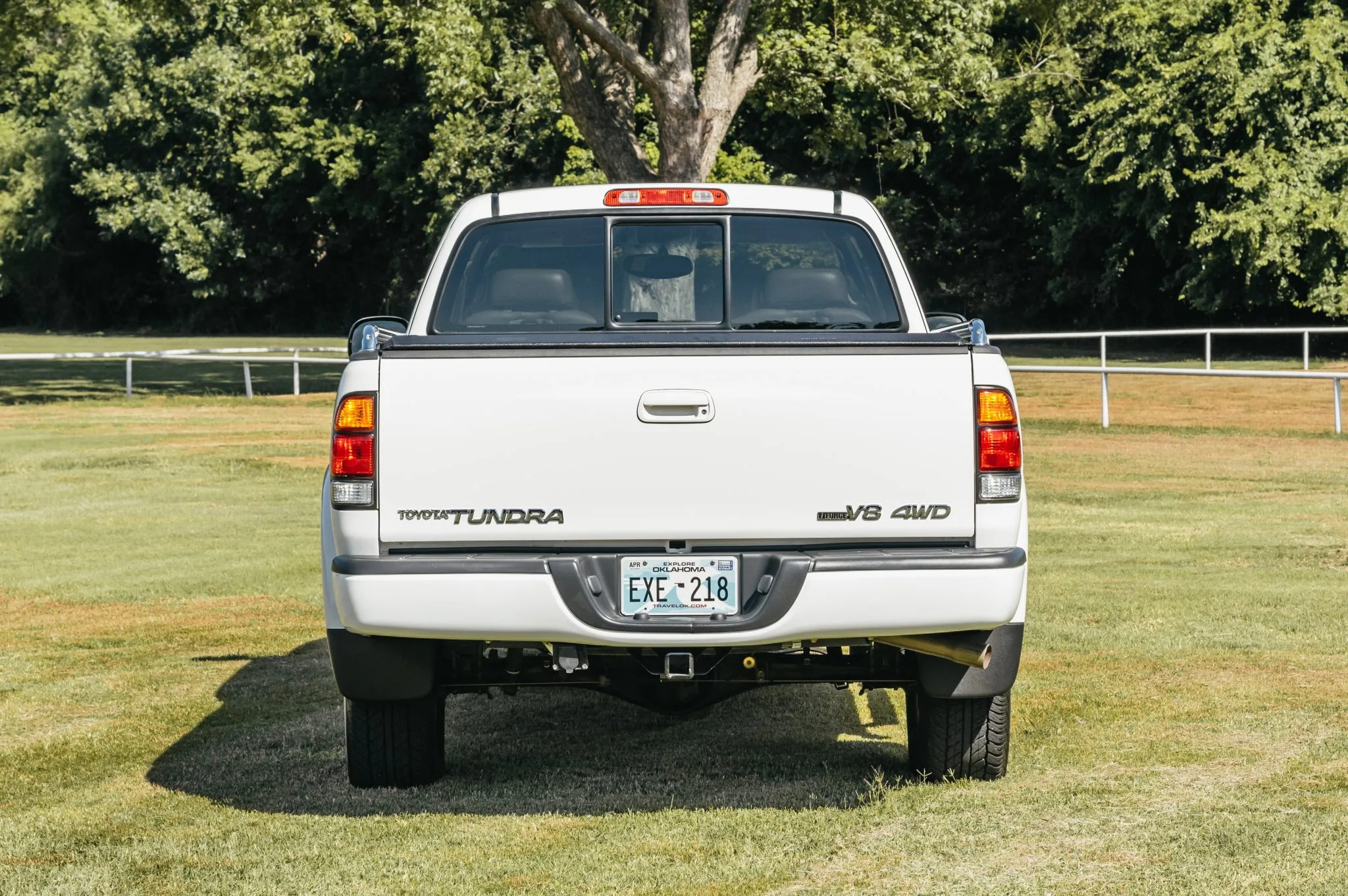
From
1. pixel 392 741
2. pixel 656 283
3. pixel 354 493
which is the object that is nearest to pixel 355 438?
pixel 354 493

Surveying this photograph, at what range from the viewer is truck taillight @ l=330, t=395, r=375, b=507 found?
5.10m

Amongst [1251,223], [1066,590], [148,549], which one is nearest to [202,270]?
[1251,223]

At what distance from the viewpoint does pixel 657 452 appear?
16.7 ft

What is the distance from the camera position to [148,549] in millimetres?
12609

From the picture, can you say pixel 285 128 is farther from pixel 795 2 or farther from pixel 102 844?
pixel 102 844

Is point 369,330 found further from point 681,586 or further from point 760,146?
point 760,146

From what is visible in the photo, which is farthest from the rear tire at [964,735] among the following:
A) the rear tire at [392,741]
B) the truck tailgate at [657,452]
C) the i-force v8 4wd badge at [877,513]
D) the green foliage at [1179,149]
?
the green foliage at [1179,149]

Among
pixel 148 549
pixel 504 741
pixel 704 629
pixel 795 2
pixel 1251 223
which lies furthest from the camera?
pixel 1251 223

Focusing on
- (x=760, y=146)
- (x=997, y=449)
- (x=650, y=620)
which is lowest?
(x=650, y=620)

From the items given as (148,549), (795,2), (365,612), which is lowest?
(148,549)

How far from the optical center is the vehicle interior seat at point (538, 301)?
6383 millimetres

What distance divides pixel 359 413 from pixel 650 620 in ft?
3.36

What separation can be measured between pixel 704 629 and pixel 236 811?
1.68 meters

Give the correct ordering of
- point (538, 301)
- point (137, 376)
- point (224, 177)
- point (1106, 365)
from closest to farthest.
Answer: point (538, 301) < point (1106, 365) < point (137, 376) < point (224, 177)
